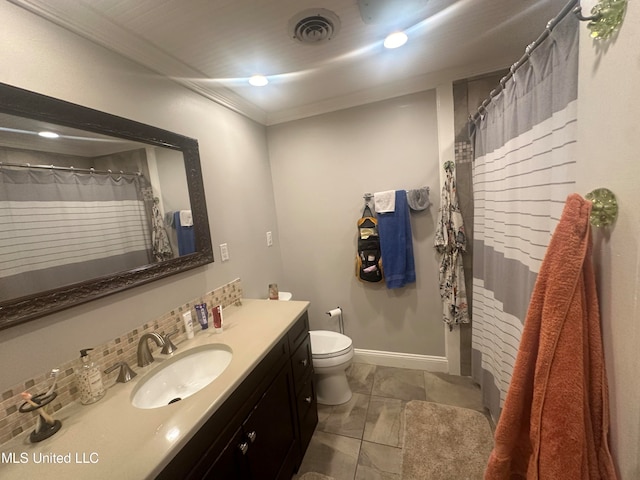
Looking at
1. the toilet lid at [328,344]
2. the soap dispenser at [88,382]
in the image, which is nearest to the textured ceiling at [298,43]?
the soap dispenser at [88,382]

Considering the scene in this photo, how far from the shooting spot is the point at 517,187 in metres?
1.14

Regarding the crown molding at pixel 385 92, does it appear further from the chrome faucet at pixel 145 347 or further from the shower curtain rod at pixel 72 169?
the chrome faucet at pixel 145 347

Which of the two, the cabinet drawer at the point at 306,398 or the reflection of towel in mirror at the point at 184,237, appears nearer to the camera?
the reflection of towel in mirror at the point at 184,237

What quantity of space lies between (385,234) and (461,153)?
2.65ft

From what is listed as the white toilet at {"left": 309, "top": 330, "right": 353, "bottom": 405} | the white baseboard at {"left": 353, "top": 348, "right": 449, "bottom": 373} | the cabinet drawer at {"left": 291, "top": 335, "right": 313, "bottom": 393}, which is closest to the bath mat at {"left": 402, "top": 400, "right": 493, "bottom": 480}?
the white baseboard at {"left": 353, "top": 348, "right": 449, "bottom": 373}

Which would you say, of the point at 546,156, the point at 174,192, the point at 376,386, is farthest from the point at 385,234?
the point at 174,192

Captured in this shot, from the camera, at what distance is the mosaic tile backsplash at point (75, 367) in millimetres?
769

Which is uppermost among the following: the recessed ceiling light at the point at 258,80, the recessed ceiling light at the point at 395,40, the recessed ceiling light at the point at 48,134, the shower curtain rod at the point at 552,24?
the recessed ceiling light at the point at 258,80

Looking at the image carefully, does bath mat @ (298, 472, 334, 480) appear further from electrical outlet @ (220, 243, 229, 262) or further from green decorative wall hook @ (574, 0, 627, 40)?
Result: green decorative wall hook @ (574, 0, 627, 40)

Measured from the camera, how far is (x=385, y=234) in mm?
1987

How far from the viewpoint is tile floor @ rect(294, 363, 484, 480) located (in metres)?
1.42

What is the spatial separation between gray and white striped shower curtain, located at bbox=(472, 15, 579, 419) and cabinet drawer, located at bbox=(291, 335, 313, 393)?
1.11 m

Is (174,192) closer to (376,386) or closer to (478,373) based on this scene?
(376,386)

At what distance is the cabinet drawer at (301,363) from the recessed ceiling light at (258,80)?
1.72 meters
